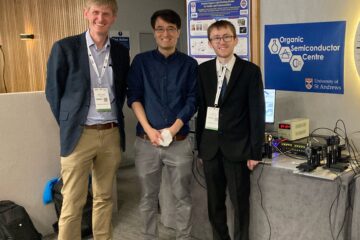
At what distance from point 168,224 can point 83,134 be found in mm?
1199

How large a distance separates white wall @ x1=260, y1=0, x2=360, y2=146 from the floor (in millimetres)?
1309

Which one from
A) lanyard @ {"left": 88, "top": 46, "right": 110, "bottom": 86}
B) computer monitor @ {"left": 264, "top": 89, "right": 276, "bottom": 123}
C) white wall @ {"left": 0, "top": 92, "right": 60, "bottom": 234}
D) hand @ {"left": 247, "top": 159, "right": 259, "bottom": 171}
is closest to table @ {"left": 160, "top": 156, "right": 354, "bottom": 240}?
hand @ {"left": 247, "top": 159, "right": 259, "bottom": 171}

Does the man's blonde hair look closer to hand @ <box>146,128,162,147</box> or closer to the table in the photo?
hand @ <box>146,128,162,147</box>

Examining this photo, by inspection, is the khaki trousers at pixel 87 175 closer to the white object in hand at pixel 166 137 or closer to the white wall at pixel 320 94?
the white object in hand at pixel 166 137

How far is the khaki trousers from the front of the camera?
93.3 inches

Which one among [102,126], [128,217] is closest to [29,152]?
[102,126]

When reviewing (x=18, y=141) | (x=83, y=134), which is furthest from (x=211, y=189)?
(x=18, y=141)

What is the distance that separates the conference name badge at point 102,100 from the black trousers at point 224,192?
2.30 ft

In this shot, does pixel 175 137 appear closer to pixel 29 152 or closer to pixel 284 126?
pixel 284 126

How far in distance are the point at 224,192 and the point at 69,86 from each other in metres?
1.17

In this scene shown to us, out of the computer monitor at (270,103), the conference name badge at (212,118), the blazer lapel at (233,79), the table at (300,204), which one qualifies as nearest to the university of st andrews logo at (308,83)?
the computer monitor at (270,103)

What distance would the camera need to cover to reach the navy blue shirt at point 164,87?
7.86 feet

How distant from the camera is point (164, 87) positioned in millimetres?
2396

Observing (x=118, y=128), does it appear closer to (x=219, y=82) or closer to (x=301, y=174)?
(x=219, y=82)
